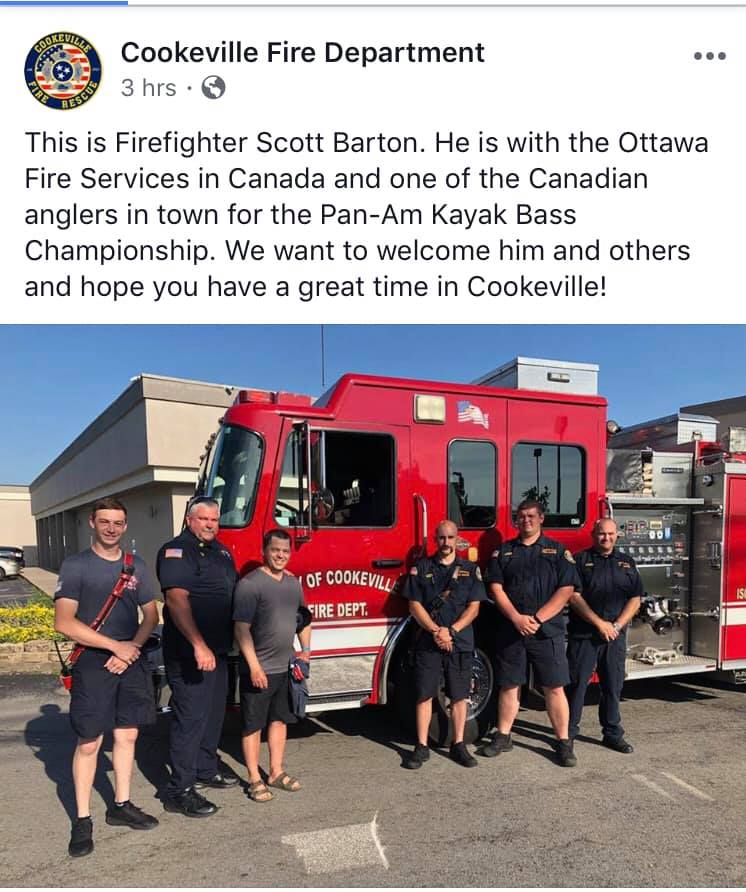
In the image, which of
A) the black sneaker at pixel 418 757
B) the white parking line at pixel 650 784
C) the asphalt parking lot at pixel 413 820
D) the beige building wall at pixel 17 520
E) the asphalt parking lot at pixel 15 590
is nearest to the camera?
the asphalt parking lot at pixel 413 820

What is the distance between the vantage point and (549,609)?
183 inches

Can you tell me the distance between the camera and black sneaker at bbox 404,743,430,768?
448 cm

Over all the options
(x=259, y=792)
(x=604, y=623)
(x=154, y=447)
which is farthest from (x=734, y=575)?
(x=154, y=447)

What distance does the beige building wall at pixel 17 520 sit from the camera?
46.0 meters

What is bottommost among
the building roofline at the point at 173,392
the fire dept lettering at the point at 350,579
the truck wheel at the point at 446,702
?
the truck wheel at the point at 446,702

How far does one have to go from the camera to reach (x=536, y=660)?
4.70 meters

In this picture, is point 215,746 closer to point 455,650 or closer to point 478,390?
point 455,650

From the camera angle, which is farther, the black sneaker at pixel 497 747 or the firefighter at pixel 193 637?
the black sneaker at pixel 497 747

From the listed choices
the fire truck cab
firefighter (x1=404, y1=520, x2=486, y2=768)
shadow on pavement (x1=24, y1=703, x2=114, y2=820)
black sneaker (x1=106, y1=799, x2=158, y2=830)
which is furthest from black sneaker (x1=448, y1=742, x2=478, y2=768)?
shadow on pavement (x1=24, y1=703, x2=114, y2=820)

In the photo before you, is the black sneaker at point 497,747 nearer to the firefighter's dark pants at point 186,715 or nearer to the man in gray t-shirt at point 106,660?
the firefighter's dark pants at point 186,715

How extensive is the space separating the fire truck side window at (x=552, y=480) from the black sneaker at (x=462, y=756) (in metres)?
1.88

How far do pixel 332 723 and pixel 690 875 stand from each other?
3.07m
